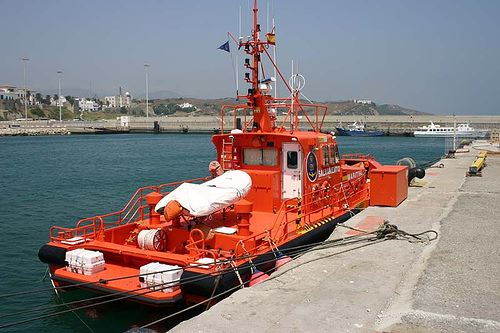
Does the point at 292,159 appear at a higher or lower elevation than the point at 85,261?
higher

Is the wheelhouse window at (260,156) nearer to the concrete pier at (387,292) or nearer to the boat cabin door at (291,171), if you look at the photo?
the boat cabin door at (291,171)

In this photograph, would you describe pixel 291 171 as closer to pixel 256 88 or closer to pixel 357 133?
pixel 256 88

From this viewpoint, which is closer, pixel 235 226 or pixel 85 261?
pixel 85 261

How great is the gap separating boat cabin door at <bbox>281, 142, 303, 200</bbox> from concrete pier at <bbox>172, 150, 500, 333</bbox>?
1.78 meters

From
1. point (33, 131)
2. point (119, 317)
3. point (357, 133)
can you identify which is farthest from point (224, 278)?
point (33, 131)

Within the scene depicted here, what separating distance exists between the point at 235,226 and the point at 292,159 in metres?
2.69

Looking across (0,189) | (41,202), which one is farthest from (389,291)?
(0,189)

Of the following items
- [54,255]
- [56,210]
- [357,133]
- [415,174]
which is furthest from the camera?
[357,133]

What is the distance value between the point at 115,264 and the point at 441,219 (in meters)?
7.60

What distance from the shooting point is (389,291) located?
7.29 metres

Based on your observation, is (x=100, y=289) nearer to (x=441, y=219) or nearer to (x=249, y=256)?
(x=249, y=256)

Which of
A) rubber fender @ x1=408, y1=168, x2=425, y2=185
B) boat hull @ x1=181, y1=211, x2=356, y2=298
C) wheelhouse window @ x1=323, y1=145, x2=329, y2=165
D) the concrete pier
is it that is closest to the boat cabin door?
wheelhouse window @ x1=323, y1=145, x2=329, y2=165

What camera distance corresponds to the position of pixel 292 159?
41.1ft

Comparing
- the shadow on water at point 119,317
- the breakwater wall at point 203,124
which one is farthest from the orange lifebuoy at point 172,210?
the breakwater wall at point 203,124
